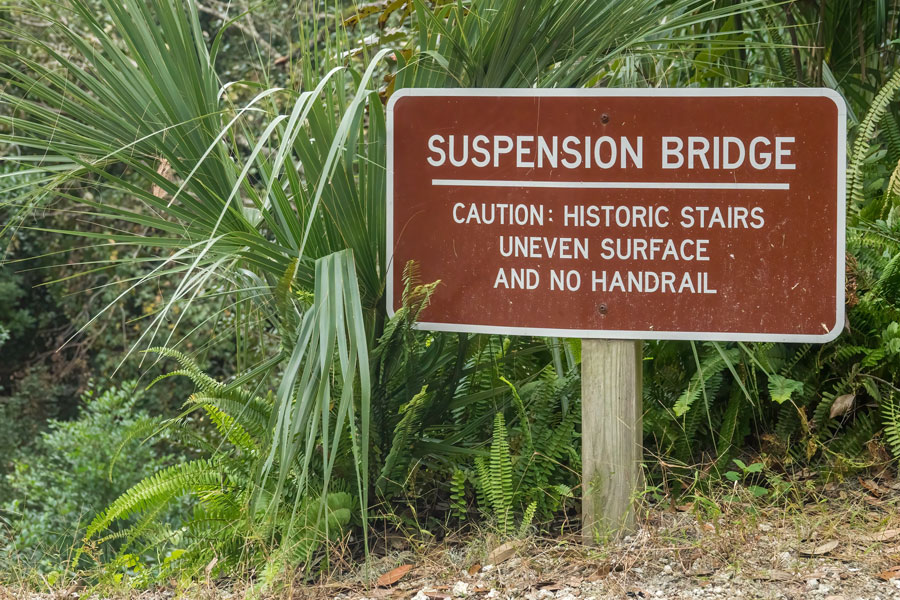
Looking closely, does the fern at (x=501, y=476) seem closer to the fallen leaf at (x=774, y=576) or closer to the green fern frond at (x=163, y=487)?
the fallen leaf at (x=774, y=576)

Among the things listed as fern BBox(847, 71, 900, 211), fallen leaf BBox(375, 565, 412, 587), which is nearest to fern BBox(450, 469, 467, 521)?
fallen leaf BBox(375, 565, 412, 587)

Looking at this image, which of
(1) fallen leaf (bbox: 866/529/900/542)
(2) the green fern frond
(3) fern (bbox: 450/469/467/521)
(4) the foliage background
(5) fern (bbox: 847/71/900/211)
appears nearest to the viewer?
(4) the foliage background

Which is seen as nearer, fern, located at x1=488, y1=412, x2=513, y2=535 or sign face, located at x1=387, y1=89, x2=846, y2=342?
sign face, located at x1=387, y1=89, x2=846, y2=342

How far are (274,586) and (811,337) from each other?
166 centimetres

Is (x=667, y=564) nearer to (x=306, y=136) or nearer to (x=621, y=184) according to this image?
(x=621, y=184)

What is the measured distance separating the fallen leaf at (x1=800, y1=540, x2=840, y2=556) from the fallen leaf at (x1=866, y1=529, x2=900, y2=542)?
0.35ft

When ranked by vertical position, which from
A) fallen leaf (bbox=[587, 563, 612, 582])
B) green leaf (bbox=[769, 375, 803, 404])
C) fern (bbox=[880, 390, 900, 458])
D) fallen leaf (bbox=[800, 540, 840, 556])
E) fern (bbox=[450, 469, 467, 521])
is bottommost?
fallen leaf (bbox=[587, 563, 612, 582])

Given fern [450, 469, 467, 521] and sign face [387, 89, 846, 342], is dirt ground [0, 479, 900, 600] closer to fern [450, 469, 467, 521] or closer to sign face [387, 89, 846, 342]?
fern [450, 469, 467, 521]

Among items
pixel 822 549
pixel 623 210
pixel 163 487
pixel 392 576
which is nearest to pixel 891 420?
pixel 822 549

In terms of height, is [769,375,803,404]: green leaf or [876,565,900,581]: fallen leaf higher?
[769,375,803,404]: green leaf

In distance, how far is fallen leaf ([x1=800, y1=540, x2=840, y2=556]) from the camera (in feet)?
8.46

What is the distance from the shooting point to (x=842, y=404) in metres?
3.09

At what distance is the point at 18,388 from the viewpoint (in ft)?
34.2

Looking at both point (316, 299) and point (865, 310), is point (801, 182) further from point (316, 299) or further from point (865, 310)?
point (316, 299)
